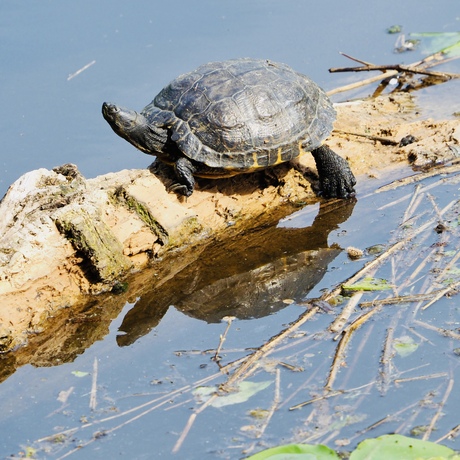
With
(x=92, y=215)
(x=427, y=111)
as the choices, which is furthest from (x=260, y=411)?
(x=427, y=111)

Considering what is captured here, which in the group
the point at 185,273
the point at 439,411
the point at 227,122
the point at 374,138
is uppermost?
the point at 227,122

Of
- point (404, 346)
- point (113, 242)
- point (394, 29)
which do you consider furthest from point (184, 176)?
point (394, 29)

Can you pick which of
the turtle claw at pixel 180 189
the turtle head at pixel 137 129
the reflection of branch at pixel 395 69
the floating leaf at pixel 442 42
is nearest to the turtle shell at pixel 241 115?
the turtle head at pixel 137 129

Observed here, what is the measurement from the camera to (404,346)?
4746 mm

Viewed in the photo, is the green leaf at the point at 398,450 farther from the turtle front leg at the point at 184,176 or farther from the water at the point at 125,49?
the water at the point at 125,49

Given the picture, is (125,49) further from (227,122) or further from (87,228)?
(87,228)

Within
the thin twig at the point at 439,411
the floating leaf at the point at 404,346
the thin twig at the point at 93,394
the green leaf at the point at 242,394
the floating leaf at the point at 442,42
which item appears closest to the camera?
the thin twig at the point at 439,411

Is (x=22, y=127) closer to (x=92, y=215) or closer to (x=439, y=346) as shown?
(x=92, y=215)

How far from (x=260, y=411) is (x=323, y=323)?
97 cm

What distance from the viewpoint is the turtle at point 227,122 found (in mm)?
6223

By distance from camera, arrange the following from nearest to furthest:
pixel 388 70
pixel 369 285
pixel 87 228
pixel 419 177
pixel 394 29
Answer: pixel 369 285
pixel 87 228
pixel 419 177
pixel 388 70
pixel 394 29

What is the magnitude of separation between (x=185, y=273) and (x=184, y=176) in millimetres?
744

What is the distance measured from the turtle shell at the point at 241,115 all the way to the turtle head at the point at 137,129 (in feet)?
0.36

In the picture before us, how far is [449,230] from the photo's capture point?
6.07 m
